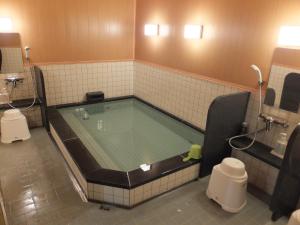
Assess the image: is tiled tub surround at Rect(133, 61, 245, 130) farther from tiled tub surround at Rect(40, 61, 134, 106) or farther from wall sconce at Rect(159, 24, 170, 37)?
wall sconce at Rect(159, 24, 170, 37)

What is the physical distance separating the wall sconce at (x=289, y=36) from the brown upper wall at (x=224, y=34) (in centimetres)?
11

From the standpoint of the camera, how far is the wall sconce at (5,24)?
3.20m

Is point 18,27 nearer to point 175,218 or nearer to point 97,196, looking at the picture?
point 97,196

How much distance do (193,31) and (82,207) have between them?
258 cm

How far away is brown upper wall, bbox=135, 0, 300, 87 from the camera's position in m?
2.37

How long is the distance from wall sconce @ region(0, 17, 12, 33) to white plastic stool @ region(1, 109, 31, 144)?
1165 millimetres

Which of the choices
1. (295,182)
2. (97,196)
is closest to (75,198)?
(97,196)

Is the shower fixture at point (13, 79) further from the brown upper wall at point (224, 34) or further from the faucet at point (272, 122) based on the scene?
the faucet at point (272, 122)

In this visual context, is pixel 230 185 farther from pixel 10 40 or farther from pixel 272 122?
pixel 10 40

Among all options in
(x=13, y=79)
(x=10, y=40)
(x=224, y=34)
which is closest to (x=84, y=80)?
(x=13, y=79)

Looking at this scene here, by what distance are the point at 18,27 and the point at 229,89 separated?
10.5 ft

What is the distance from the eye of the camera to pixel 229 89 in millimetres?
2895

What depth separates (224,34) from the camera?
112 inches

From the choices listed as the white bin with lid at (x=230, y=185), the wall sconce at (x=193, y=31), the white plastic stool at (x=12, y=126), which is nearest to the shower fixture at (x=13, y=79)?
the white plastic stool at (x=12, y=126)
